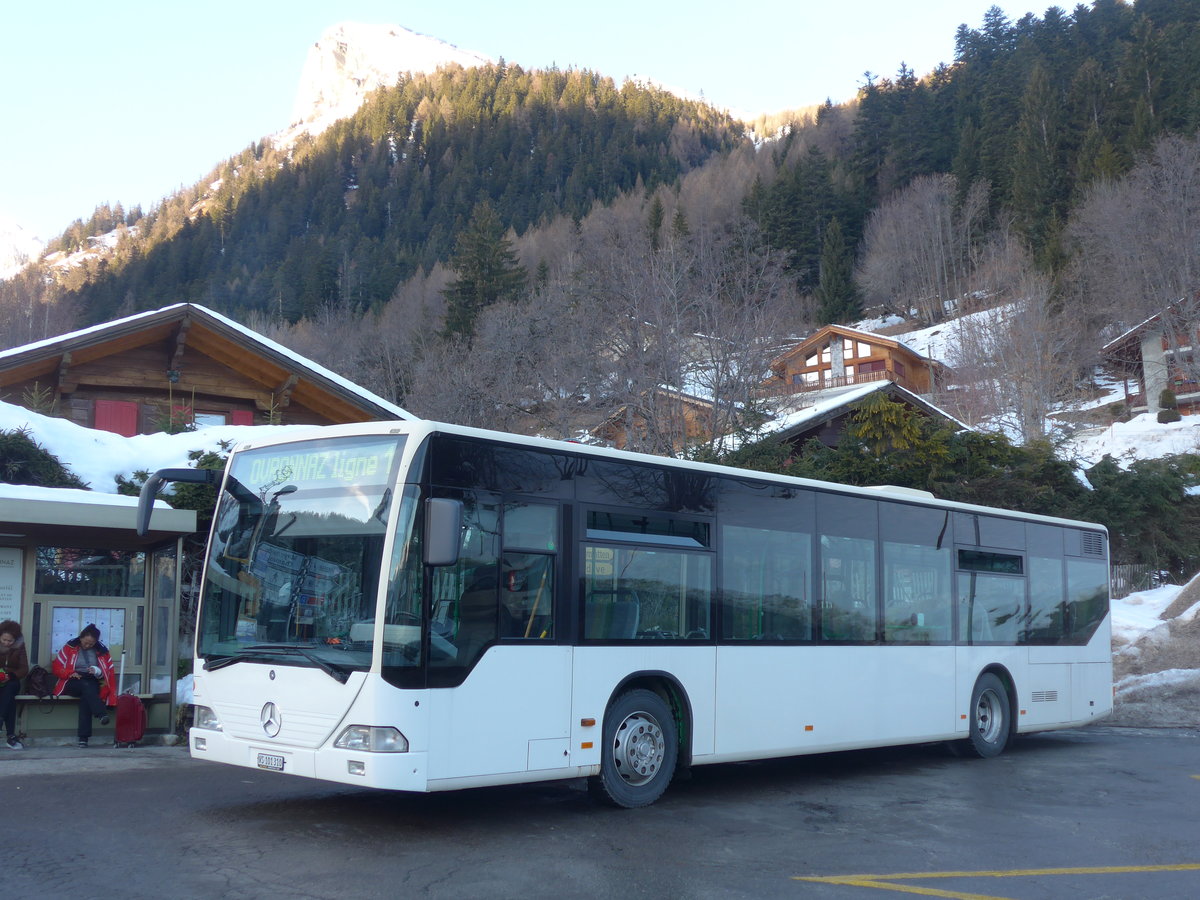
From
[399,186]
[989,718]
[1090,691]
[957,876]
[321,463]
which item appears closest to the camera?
[957,876]

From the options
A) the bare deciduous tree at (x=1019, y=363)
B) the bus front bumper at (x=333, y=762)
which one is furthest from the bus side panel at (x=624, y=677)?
the bare deciduous tree at (x=1019, y=363)

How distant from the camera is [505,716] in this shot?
7.78 metres

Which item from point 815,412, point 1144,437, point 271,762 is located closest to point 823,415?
point 815,412

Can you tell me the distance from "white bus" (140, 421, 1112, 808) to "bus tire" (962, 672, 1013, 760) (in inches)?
49.4

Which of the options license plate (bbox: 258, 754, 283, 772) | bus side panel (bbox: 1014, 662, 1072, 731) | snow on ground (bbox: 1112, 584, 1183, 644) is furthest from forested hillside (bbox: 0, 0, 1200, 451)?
license plate (bbox: 258, 754, 283, 772)

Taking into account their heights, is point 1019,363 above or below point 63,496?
above

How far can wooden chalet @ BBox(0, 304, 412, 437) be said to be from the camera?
878 inches

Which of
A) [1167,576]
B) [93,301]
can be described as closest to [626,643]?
[1167,576]

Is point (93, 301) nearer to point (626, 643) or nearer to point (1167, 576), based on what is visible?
point (1167, 576)

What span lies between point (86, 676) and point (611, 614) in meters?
7.24

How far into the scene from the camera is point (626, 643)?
8.81m

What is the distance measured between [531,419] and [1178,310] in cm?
3534

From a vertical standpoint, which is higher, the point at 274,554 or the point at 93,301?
the point at 93,301

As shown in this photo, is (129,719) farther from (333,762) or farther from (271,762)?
(333,762)
